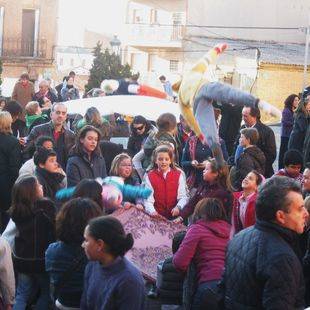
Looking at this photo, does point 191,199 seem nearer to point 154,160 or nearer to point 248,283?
point 154,160

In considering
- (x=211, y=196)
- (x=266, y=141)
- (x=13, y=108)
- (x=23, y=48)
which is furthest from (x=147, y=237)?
(x=23, y=48)

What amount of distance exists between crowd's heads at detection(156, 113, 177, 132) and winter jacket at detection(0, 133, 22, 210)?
1.77 m

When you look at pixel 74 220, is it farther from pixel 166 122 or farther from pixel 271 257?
pixel 166 122

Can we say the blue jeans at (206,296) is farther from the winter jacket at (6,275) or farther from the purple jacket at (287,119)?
the purple jacket at (287,119)

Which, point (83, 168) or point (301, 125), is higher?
point (301, 125)

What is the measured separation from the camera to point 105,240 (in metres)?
5.26

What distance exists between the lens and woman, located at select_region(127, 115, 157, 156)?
11352 mm

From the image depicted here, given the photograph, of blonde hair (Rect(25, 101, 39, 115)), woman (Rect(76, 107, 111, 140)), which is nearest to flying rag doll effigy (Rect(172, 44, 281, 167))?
woman (Rect(76, 107, 111, 140))

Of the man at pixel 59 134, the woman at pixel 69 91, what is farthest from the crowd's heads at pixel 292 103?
the woman at pixel 69 91

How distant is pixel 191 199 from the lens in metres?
9.11

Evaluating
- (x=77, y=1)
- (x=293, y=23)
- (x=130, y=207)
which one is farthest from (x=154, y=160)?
(x=77, y=1)

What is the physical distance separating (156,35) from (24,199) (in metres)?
34.6

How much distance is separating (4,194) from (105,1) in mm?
51130

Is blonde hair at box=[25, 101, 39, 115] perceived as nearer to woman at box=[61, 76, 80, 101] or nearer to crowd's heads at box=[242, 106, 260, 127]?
crowd's heads at box=[242, 106, 260, 127]
